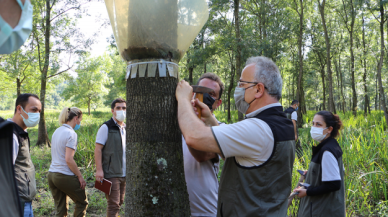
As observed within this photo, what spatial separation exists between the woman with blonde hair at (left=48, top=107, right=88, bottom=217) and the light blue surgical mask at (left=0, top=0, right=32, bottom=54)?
3.37m

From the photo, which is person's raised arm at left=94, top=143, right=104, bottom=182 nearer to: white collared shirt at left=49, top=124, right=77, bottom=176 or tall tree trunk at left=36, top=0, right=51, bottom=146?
white collared shirt at left=49, top=124, right=77, bottom=176

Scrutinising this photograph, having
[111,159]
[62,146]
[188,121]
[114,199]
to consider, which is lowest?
[114,199]

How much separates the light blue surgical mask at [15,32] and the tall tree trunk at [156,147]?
3.43 ft

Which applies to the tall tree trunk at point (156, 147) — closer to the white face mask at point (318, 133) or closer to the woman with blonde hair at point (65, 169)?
the white face mask at point (318, 133)

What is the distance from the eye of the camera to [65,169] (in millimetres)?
4016

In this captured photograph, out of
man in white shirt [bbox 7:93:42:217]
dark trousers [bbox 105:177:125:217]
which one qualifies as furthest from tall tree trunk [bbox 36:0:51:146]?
man in white shirt [bbox 7:93:42:217]

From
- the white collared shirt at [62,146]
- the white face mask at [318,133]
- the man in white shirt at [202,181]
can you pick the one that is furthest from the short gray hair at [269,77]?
the white collared shirt at [62,146]

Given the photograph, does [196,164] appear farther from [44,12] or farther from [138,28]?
[44,12]

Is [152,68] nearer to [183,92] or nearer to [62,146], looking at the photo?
[183,92]

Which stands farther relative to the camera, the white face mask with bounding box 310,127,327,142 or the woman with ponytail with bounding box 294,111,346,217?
the white face mask with bounding box 310,127,327,142

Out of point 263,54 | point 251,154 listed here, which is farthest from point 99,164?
point 263,54

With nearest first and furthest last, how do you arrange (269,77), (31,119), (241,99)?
(269,77)
(241,99)
(31,119)

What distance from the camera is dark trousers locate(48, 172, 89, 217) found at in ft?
13.1

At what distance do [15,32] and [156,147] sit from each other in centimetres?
119
